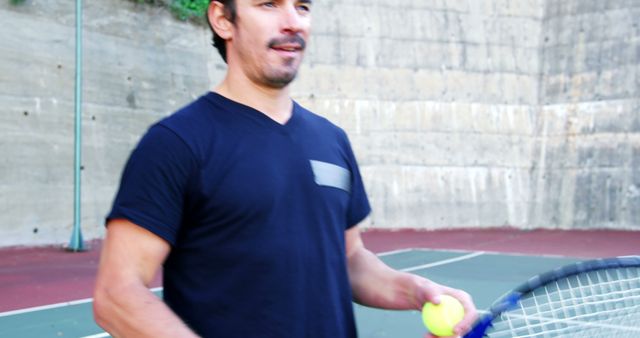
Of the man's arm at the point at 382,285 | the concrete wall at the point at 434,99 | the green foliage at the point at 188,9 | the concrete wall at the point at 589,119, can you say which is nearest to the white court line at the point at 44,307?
the man's arm at the point at 382,285

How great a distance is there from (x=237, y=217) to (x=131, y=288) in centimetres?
25

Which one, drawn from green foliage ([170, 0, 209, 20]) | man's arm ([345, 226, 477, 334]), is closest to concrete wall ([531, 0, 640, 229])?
green foliage ([170, 0, 209, 20])

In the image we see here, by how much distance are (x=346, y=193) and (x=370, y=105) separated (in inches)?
533

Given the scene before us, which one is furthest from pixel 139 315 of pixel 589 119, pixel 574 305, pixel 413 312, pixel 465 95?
pixel 589 119

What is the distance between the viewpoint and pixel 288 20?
5.56 feet

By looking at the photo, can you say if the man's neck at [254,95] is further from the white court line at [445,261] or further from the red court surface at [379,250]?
the white court line at [445,261]

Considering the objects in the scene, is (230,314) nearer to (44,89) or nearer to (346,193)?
(346,193)

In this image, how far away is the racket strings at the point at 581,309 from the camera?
5.98 feet

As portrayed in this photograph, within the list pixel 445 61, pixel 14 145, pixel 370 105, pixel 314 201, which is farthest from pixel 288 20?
pixel 445 61

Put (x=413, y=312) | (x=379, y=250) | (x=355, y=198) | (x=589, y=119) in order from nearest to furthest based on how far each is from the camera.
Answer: (x=355, y=198) < (x=413, y=312) < (x=379, y=250) < (x=589, y=119)

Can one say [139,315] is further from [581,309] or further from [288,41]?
[581,309]

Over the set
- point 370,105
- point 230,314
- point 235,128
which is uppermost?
point 235,128

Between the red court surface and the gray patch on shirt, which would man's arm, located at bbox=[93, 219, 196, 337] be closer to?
the gray patch on shirt

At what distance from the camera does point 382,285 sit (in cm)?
196
